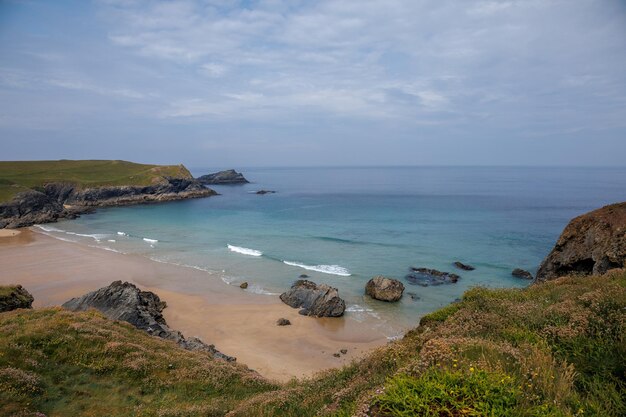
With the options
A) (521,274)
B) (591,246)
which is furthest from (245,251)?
(591,246)

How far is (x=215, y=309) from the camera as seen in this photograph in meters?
35.7

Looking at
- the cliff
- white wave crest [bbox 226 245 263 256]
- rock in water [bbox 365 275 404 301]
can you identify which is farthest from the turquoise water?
the cliff

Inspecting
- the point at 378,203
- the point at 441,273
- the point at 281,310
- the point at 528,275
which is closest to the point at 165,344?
the point at 281,310

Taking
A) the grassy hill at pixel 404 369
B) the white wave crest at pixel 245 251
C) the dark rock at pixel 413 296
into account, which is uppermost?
the grassy hill at pixel 404 369

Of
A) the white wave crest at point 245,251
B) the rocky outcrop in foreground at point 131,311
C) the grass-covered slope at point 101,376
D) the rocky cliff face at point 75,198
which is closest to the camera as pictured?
the grass-covered slope at point 101,376

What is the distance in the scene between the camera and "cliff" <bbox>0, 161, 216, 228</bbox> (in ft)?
293

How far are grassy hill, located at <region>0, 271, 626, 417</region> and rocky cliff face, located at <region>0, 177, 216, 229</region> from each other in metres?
84.4

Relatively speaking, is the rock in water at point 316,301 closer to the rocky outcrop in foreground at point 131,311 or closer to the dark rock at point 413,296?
the dark rock at point 413,296

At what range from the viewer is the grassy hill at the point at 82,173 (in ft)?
399

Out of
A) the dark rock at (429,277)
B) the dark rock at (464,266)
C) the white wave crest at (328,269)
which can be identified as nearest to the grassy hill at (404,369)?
the dark rock at (429,277)

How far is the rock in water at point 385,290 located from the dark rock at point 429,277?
5.26m

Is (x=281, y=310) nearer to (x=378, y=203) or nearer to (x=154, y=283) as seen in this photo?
(x=154, y=283)

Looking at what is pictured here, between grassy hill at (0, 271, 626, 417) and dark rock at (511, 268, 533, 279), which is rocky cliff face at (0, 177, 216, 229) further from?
dark rock at (511, 268, 533, 279)

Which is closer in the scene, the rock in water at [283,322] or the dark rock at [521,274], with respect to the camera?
the rock in water at [283,322]
